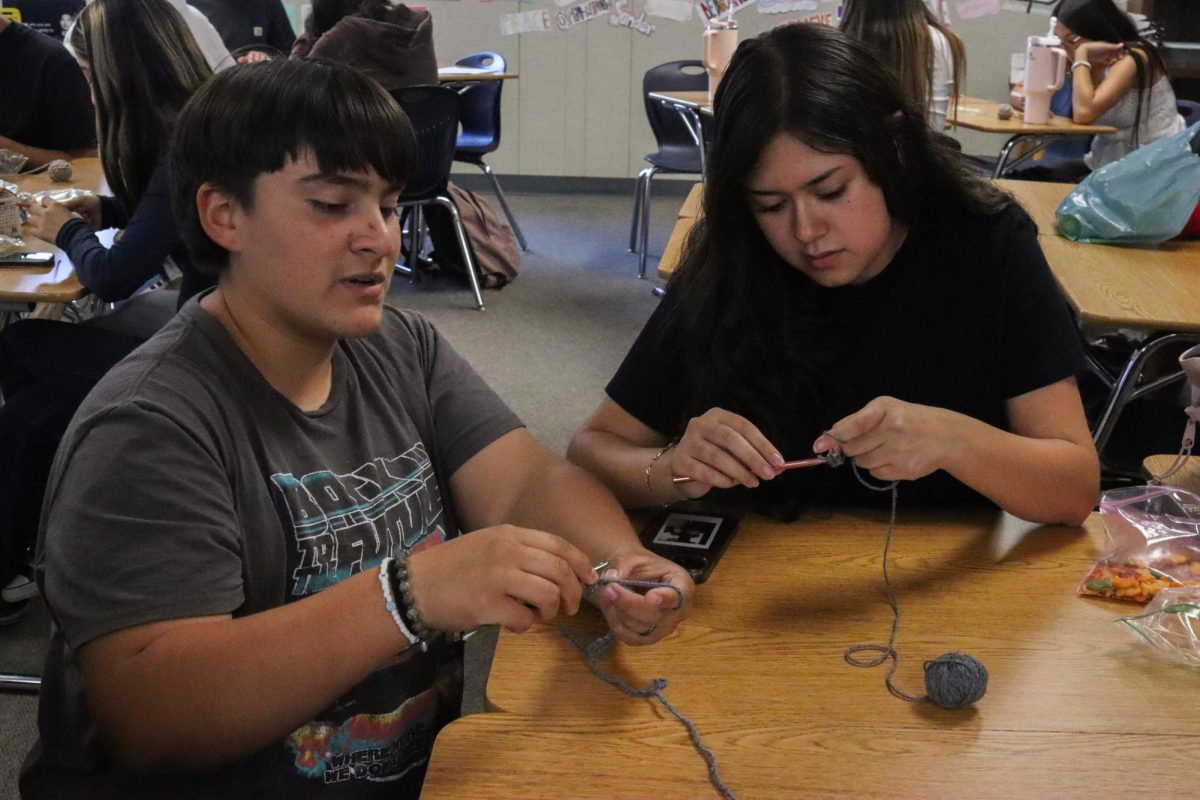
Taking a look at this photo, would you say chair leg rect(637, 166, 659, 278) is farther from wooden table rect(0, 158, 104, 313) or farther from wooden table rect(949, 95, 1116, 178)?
wooden table rect(0, 158, 104, 313)

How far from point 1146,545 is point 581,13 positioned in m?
6.07

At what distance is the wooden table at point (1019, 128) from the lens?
4.23 m

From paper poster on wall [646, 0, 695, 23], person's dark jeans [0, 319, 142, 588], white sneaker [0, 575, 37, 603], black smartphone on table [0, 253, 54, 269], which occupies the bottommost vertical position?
white sneaker [0, 575, 37, 603]

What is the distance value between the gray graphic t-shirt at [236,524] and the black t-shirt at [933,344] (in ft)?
1.09

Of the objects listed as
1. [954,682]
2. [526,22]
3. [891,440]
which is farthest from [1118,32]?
[954,682]

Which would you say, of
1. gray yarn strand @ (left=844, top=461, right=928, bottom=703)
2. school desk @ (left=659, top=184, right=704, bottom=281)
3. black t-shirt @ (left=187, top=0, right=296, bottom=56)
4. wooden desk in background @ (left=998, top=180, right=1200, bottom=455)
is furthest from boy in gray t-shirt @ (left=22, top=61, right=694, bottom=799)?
black t-shirt @ (left=187, top=0, right=296, bottom=56)

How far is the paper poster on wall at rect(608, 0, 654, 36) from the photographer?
22.0ft

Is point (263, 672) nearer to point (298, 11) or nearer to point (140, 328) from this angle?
point (140, 328)

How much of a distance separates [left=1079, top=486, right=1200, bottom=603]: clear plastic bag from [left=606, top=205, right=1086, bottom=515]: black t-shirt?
7.5 inches

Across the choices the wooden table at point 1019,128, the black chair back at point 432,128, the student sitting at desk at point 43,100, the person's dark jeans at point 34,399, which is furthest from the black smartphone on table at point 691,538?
the wooden table at point 1019,128

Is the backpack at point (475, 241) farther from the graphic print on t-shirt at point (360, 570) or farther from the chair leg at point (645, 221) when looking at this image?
the graphic print on t-shirt at point (360, 570)

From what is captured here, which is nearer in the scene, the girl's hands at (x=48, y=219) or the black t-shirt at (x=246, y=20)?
the girl's hands at (x=48, y=219)

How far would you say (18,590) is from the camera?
241 cm

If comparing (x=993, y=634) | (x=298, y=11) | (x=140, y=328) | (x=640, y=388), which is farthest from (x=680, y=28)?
(x=993, y=634)
